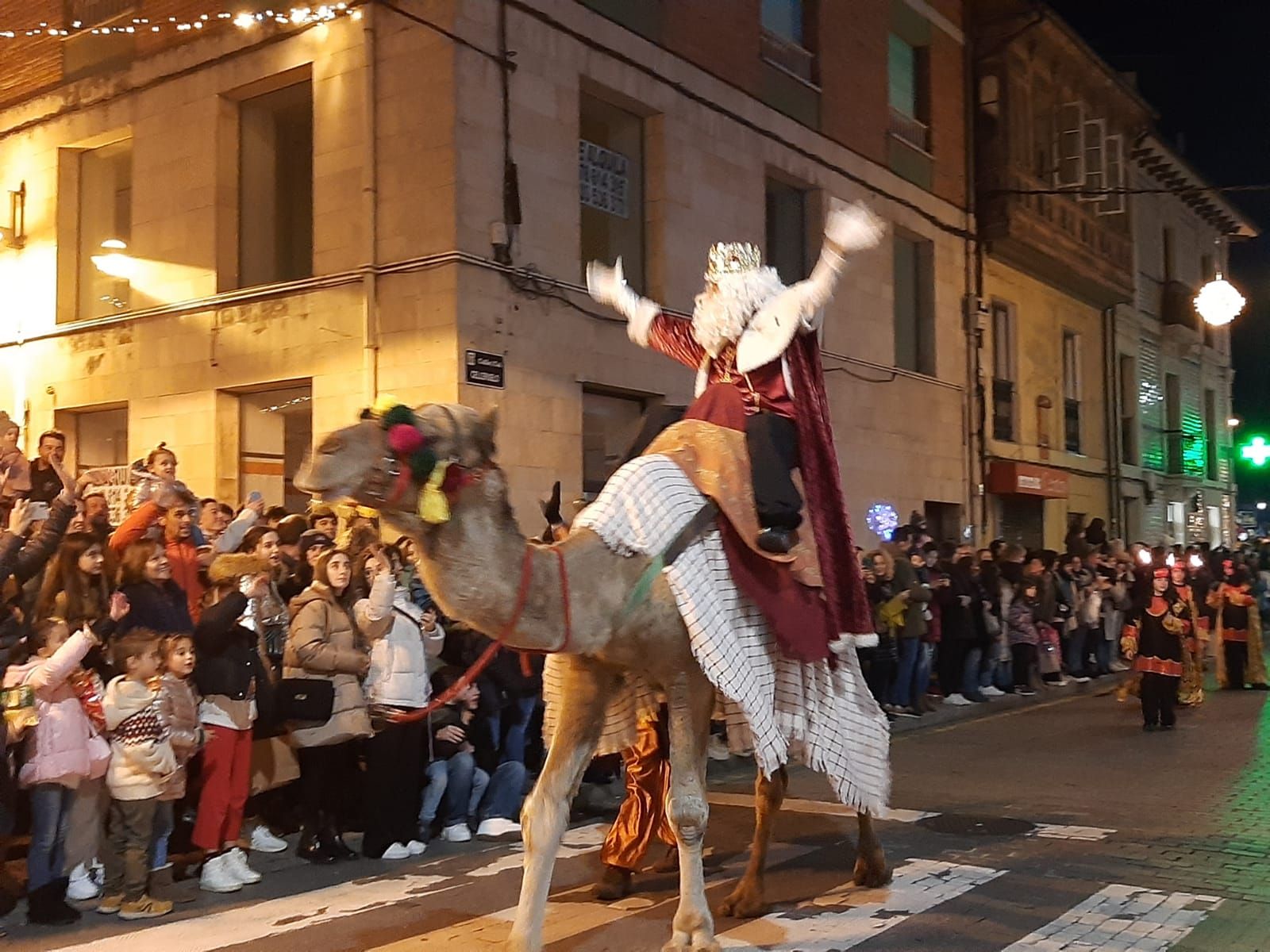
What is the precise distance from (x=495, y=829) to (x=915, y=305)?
1647 centimetres

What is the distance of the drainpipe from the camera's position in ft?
44.2

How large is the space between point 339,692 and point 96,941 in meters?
2.10

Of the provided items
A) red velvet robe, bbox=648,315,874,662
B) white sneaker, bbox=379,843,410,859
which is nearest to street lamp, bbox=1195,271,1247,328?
red velvet robe, bbox=648,315,874,662

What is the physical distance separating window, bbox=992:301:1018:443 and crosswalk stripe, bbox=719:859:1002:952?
18.1 metres

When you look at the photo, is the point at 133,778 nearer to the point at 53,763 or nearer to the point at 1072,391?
the point at 53,763

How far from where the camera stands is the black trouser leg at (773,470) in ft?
18.3

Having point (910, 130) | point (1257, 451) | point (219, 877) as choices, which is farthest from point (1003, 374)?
point (219, 877)

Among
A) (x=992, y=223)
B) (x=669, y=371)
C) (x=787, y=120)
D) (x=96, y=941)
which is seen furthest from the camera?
(x=992, y=223)

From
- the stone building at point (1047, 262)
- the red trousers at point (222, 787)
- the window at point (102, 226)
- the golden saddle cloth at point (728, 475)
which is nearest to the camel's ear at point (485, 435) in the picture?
the golden saddle cloth at point (728, 475)

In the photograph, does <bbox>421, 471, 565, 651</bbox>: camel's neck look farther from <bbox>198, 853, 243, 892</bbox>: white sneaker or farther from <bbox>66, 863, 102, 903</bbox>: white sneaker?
<bbox>66, 863, 102, 903</bbox>: white sneaker

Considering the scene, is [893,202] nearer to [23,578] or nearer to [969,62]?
[969,62]

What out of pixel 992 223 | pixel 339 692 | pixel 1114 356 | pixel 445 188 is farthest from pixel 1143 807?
pixel 1114 356

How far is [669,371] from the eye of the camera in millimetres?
16047

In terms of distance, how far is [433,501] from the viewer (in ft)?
14.8
